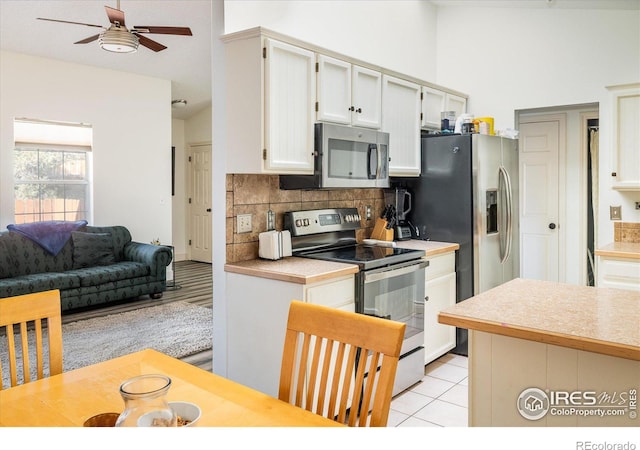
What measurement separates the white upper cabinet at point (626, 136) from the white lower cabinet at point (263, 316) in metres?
2.38

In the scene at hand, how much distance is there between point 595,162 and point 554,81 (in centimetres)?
95

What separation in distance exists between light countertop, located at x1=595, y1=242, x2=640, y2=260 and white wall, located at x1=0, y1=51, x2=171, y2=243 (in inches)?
204

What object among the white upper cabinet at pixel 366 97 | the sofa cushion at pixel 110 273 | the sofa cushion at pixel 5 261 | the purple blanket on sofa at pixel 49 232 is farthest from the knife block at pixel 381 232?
the sofa cushion at pixel 5 261

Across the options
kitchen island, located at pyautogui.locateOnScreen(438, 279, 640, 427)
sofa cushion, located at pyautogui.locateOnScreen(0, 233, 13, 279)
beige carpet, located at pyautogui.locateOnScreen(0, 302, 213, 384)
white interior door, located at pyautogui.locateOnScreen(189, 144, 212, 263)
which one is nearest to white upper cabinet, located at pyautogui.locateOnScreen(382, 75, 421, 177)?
kitchen island, located at pyautogui.locateOnScreen(438, 279, 640, 427)

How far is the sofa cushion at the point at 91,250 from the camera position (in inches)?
209

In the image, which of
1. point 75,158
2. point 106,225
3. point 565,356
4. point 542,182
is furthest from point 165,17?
point 565,356

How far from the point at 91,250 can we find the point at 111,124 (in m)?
1.63

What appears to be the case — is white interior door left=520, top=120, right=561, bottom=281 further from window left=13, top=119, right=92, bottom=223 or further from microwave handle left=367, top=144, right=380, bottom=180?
window left=13, top=119, right=92, bottom=223

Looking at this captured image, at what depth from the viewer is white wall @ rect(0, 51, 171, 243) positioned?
17.0 feet

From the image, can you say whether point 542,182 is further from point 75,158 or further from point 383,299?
point 75,158

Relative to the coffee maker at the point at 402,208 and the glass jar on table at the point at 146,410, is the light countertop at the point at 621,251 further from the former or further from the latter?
the glass jar on table at the point at 146,410

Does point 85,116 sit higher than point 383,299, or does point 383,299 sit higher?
point 85,116
